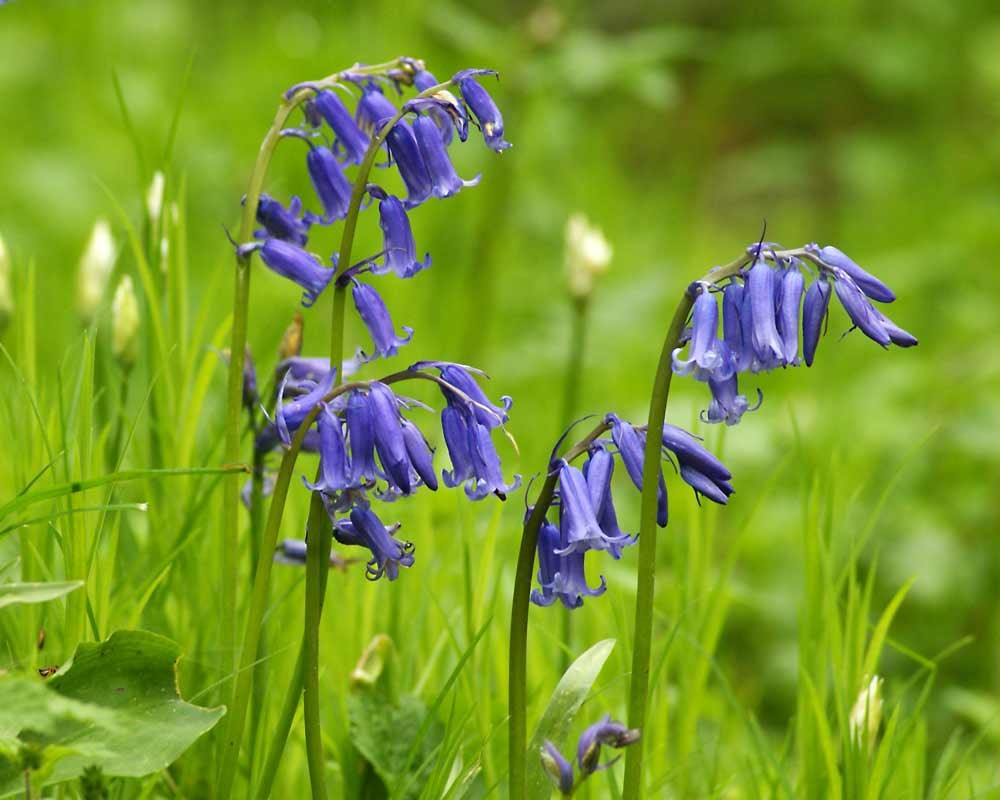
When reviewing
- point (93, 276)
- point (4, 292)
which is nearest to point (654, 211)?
point (93, 276)

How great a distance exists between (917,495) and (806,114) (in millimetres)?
4654

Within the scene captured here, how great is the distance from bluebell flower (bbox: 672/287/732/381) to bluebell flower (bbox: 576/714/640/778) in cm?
43

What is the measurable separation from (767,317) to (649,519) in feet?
0.89

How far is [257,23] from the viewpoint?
762 cm

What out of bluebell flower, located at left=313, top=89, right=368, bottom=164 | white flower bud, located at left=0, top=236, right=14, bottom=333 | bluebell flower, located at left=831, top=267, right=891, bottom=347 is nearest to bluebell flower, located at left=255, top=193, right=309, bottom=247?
bluebell flower, located at left=313, top=89, right=368, bottom=164

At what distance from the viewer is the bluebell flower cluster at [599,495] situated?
1429 millimetres

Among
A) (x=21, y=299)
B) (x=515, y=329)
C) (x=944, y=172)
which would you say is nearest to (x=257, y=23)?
(x=515, y=329)

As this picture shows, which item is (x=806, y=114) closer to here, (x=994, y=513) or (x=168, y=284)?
(x=994, y=513)

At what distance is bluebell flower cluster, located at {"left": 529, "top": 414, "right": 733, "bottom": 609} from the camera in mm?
1429

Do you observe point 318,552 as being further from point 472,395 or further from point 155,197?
point 155,197

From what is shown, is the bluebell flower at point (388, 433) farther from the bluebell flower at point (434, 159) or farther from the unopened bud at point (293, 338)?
the unopened bud at point (293, 338)

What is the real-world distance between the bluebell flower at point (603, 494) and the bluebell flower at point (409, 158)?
1.26 feet

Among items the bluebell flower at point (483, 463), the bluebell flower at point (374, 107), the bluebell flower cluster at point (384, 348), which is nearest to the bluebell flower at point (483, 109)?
the bluebell flower cluster at point (384, 348)

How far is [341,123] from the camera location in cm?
167
